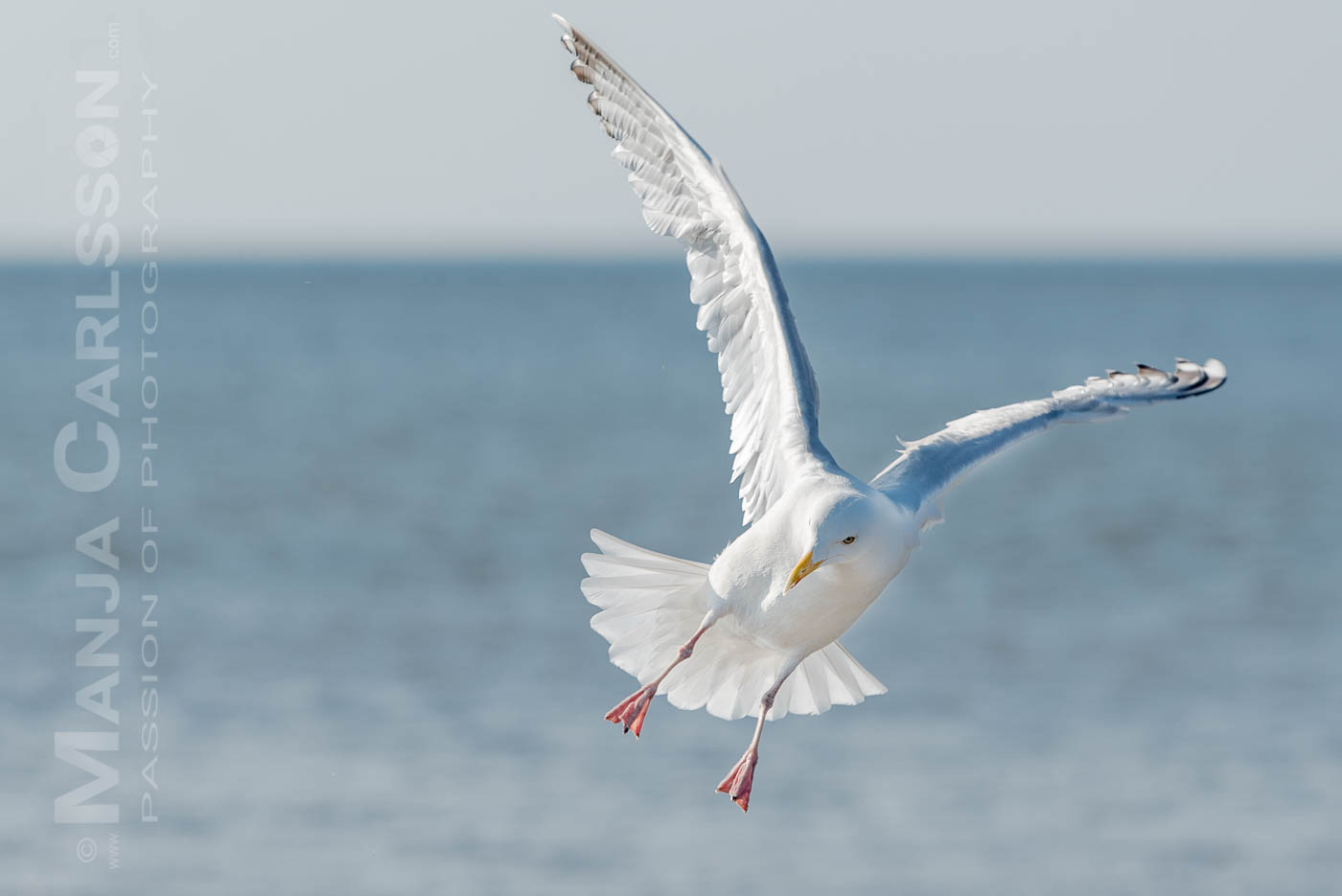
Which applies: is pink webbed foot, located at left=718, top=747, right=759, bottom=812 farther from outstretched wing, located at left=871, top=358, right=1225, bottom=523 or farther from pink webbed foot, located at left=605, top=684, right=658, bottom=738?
outstretched wing, located at left=871, top=358, right=1225, bottom=523

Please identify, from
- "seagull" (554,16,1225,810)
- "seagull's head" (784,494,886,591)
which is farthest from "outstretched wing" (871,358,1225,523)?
"seagull's head" (784,494,886,591)

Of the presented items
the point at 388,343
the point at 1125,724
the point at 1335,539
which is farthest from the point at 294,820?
the point at 388,343

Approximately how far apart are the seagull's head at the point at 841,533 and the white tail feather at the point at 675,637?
78 cm

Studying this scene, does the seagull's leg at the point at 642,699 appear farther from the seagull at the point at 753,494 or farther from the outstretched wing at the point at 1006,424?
the outstretched wing at the point at 1006,424

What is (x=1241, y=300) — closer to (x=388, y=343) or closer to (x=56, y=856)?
(x=388, y=343)

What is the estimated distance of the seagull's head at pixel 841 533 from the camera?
5465 millimetres

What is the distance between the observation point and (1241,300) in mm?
97500

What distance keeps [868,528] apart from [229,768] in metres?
8.87

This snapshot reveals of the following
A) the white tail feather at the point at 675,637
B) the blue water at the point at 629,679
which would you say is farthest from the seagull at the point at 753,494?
the blue water at the point at 629,679

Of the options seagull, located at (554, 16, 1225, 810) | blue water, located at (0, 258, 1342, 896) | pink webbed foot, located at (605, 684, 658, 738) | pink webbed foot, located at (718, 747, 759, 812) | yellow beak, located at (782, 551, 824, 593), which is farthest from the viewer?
blue water, located at (0, 258, 1342, 896)

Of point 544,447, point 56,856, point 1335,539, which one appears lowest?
point 56,856

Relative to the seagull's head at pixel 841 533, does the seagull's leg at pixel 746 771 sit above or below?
below

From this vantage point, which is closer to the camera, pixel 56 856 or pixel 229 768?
pixel 56 856

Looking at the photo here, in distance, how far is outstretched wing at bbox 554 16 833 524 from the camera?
20.8 ft
